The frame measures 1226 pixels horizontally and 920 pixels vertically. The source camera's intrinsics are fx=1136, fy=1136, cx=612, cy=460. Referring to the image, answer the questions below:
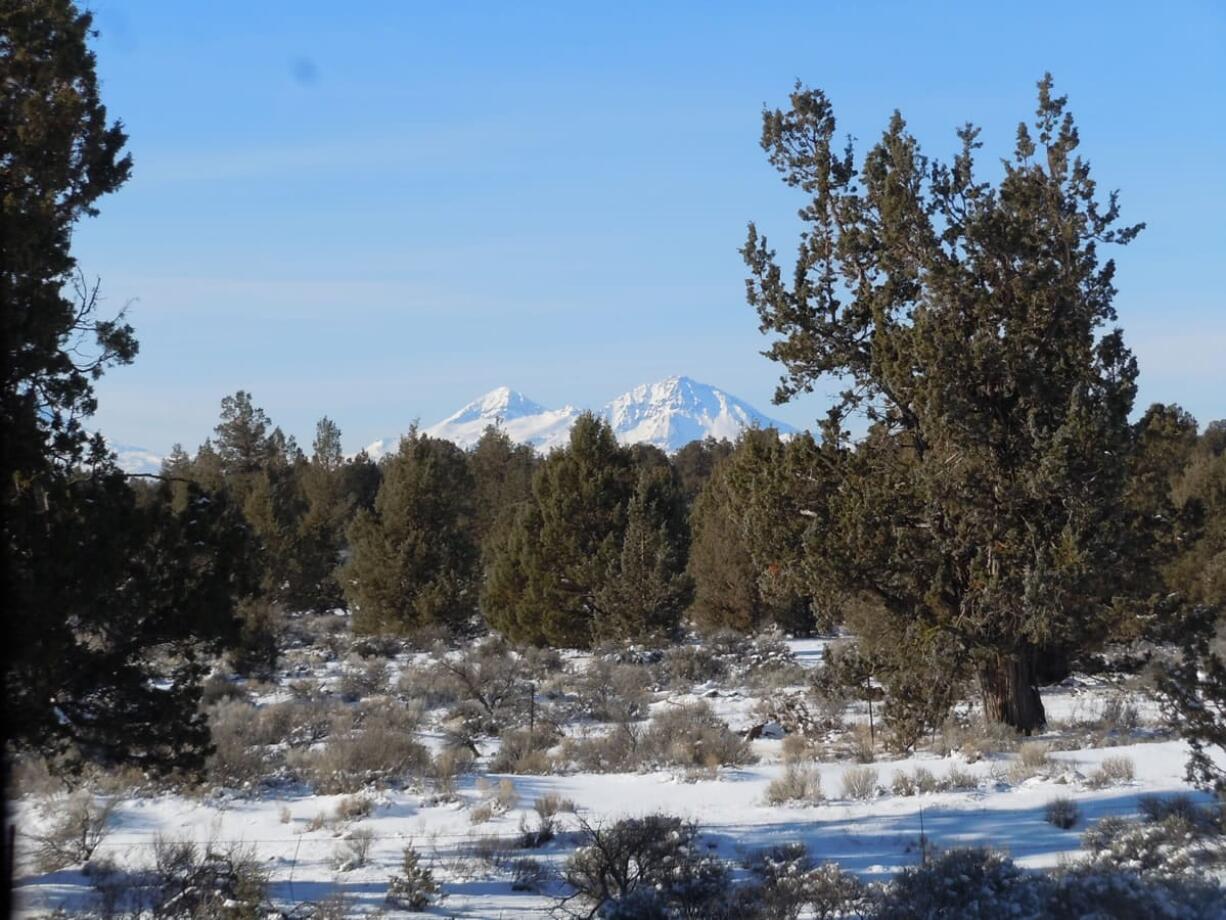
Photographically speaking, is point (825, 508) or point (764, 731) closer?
point (825, 508)

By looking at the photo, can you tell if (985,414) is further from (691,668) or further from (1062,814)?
(691,668)

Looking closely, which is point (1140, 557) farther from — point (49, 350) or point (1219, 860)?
point (49, 350)

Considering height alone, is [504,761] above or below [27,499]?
below

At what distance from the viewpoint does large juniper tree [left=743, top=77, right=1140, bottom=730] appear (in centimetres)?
1201

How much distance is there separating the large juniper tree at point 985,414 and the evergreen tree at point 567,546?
14.7 m

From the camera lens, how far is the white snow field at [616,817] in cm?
836

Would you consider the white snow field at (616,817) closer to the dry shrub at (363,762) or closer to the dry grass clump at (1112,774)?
the dry grass clump at (1112,774)

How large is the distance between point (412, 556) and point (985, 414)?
2073cm

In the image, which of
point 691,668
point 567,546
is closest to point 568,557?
point 567,546

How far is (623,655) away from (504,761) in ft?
39.0

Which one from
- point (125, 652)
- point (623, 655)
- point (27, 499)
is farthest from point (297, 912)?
point (623, 655)

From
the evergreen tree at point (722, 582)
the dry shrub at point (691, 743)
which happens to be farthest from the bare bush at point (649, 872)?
the evergreen tree at point (722, 582)

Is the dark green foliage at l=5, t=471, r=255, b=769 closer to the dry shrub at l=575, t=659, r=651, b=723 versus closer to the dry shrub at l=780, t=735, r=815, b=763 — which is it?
the dry shrub at l=780, t=735, r=815, b=763

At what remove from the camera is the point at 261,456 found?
4356cm
